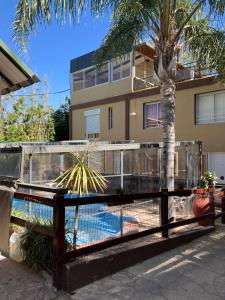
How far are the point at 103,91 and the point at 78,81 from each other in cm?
295

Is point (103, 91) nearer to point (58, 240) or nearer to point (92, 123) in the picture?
point (92, 123)

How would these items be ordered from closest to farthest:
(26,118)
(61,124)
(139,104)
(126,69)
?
(139,104)
(126,69)
(26,118)
(61,124)

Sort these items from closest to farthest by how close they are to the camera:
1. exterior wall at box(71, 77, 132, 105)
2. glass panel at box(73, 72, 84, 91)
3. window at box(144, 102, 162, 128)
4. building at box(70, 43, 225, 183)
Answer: building at box(70, 43, 225, 183)
window at box(144, 102, 162, 128)
exterior wall at box(71, 77, 132, 105)
glass panel at box(73, 72, 84, 91)

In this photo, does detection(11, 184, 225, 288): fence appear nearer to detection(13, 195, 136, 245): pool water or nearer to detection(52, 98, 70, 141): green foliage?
detection(13, 195, 136, 245): pool water

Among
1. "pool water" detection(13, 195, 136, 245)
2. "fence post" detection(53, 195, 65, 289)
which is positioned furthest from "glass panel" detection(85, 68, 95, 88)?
"fence post" detection(53, 195, 65, 289)

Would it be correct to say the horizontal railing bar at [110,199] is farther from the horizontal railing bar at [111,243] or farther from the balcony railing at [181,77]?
the balcony railing at [181,77]

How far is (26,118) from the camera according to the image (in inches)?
986

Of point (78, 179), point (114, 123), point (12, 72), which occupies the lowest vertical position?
point (78, 179)

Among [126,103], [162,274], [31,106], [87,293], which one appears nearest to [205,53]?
[162,274]

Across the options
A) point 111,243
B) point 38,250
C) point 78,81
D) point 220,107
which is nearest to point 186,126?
point 220,107

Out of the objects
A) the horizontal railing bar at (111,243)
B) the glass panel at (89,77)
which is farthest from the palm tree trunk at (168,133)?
the glass panel at (89,77)

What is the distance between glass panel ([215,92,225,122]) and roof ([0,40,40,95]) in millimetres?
13614

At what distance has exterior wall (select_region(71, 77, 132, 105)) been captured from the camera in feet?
70.2

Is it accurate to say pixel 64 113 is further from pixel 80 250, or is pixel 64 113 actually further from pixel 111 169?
pixel 80 250
